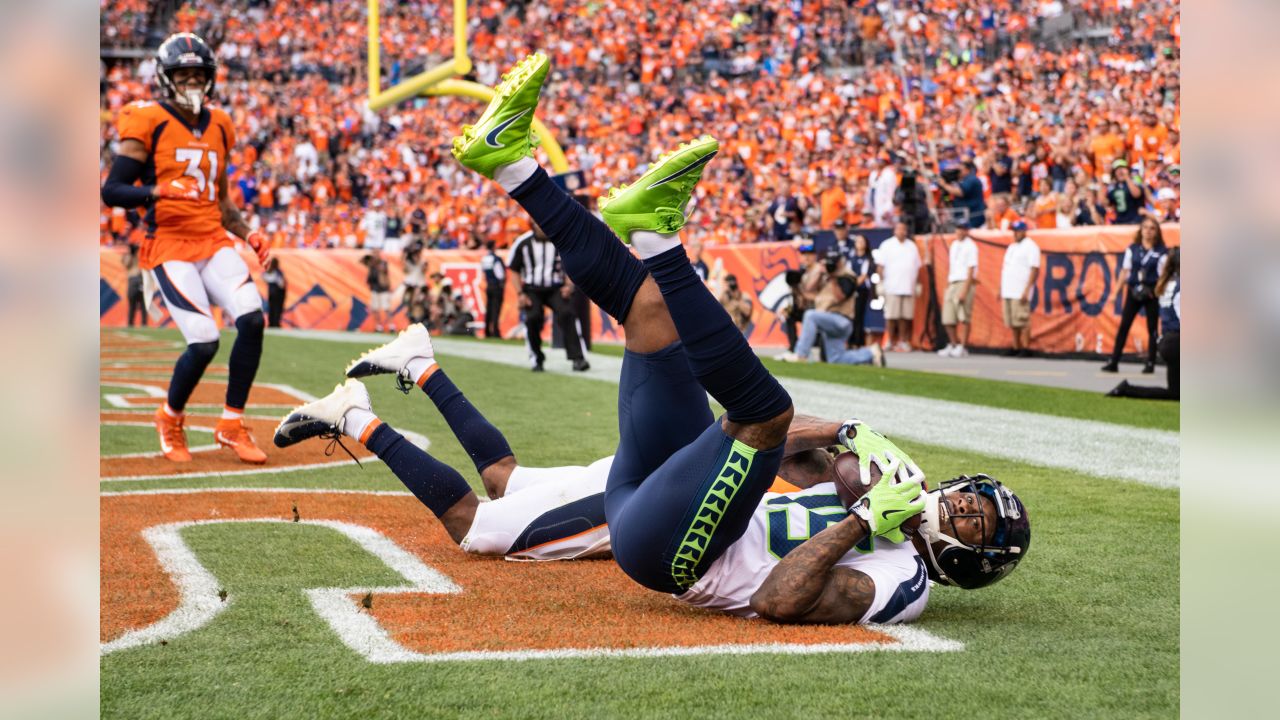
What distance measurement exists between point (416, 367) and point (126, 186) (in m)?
2.69

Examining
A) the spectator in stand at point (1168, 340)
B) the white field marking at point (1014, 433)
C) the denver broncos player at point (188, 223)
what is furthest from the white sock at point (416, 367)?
the spectator in stand at point (1168, 340)

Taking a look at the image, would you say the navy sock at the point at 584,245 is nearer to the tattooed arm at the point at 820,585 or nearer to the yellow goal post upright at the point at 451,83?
the tattooed arm at the point at 820,585

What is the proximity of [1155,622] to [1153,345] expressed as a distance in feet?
39.6

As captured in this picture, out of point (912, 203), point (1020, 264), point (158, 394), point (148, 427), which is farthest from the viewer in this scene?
point (912, 203)

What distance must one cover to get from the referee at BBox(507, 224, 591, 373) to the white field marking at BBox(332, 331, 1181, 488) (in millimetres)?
2827

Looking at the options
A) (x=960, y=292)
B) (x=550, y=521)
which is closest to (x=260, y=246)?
(x=550, y=521)

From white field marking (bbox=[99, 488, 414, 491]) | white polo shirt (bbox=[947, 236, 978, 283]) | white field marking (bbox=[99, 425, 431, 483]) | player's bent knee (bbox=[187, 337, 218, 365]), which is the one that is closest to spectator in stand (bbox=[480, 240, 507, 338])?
white polo shirt (bbox=[947, 236, 978, 283])

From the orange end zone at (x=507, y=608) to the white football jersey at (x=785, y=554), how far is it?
73 millimetres

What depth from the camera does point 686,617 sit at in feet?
13.4

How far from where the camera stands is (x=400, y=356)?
5.65 metres

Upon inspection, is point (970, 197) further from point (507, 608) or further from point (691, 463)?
point (691, 463)
